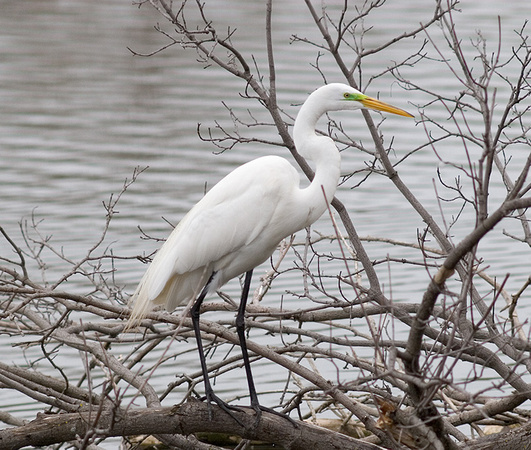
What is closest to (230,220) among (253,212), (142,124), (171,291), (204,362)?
(253,212)

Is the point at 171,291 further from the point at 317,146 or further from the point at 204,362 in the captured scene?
the point at 317,146

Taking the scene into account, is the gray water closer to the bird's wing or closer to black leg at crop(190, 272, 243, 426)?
the bird's wing

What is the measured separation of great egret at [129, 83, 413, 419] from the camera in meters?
5.04

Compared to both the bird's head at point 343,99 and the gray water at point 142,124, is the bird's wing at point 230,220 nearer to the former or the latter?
the bird's head at point 343,99

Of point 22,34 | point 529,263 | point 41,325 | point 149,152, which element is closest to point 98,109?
point 149,152

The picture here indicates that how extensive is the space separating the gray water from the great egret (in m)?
1.44

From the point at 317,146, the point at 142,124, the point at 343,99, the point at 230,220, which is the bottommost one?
the point at 230,220

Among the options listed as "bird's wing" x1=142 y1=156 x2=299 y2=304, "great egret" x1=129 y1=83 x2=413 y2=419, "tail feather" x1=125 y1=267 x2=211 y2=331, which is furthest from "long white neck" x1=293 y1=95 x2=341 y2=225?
"tail feather" x1=125 y1=267 x2=211 y2=331

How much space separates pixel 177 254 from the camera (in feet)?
17.1

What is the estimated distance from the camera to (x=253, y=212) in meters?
5.17

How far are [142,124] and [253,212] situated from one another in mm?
10602

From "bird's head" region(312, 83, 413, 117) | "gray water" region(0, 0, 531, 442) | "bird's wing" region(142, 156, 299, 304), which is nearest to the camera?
"bird's head" region(312, 83, 413, 117)

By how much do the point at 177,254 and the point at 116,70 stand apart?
14.5 m

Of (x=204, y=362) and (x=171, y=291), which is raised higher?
(x=171, y=291)
